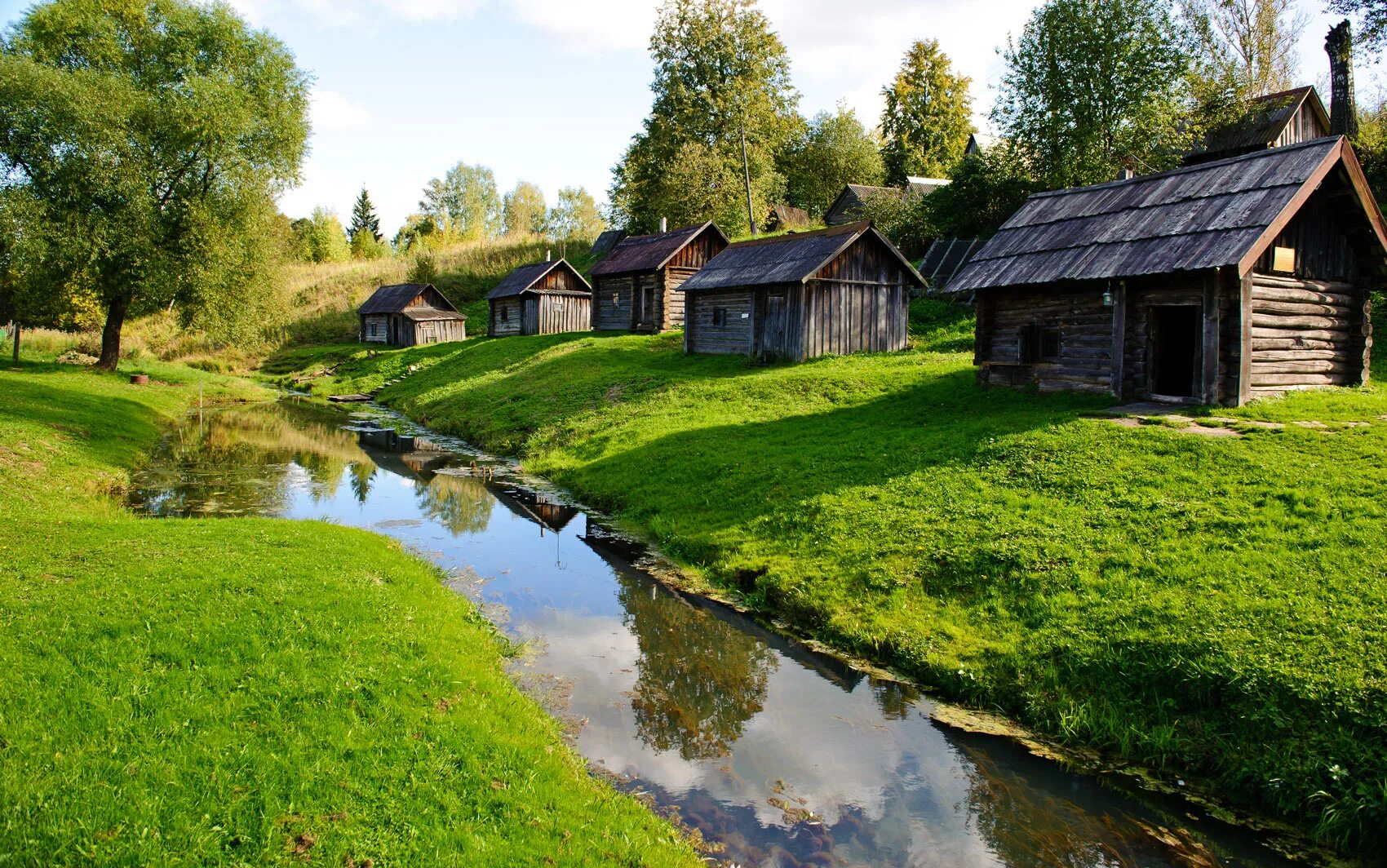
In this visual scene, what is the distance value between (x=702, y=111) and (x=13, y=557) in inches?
2308

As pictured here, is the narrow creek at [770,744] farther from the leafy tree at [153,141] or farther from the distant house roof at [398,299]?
the distant house roof at [398,299]

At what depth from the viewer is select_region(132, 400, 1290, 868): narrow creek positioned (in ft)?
24.5

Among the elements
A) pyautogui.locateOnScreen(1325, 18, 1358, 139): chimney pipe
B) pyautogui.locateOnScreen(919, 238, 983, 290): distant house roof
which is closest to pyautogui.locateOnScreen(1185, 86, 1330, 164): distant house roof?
pyautogui.locateOnScreen(1325, 18, 1358, 139): chimney pipe

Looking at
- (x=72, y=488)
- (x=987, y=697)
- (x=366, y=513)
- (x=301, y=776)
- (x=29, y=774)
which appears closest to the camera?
(x=29, y=774)

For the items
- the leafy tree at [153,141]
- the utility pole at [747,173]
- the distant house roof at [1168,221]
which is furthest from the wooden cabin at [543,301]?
the distant house roof at [1168,221]

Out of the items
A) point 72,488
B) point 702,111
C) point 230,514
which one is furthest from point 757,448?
point 702,111

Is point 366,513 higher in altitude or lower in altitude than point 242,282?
lower

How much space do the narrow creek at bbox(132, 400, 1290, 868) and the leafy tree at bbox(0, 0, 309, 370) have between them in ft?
74.9

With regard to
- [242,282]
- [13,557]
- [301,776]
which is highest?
[242,282]

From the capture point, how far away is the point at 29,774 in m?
6.14

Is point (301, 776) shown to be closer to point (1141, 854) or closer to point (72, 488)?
point (1141, 854)

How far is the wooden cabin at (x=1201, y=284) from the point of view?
16672 millimetres

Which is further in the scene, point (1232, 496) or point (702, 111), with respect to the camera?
Result: point (702, 111)

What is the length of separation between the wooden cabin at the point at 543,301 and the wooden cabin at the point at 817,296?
19.7 m
